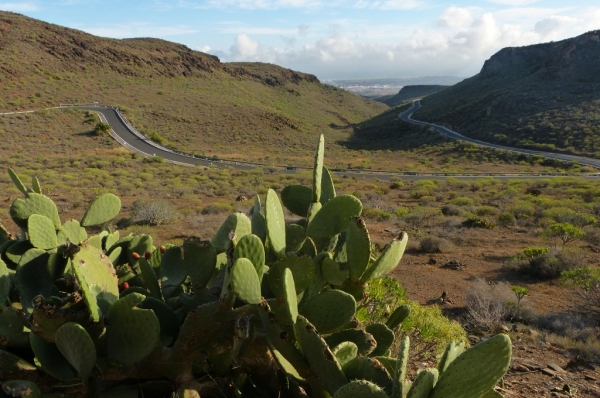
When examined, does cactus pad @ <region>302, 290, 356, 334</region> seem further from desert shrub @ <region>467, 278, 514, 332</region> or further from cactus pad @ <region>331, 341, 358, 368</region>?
desert shrub @ <region>467, 278, 514, 332</region>

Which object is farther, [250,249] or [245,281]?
[250,249]

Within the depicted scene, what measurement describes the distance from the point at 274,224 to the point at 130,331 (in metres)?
0.92

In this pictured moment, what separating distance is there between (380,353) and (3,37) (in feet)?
266

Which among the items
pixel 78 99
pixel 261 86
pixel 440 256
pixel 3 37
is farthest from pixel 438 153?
pixel 3 37

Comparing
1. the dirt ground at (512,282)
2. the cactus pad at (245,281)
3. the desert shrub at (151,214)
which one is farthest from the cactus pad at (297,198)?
the desert shrub at (151,214)

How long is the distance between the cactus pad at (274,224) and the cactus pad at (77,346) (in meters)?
0.99

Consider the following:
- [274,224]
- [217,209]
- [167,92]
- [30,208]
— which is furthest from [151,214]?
[167,92]

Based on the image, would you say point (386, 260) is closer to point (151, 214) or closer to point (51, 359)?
point (51, 359)

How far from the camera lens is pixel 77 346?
1.80 m

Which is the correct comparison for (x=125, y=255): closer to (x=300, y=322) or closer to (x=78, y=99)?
(x=300, y=322)

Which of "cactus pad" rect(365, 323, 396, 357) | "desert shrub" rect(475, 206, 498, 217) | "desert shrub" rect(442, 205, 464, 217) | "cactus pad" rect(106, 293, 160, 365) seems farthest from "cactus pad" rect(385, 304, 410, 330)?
"desert shrub" rect(475, 206, 498, 217)

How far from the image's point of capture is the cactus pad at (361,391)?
1.62 meters

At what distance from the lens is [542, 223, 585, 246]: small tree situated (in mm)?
12477

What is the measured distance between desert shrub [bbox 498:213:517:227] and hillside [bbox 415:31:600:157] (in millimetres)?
34268
